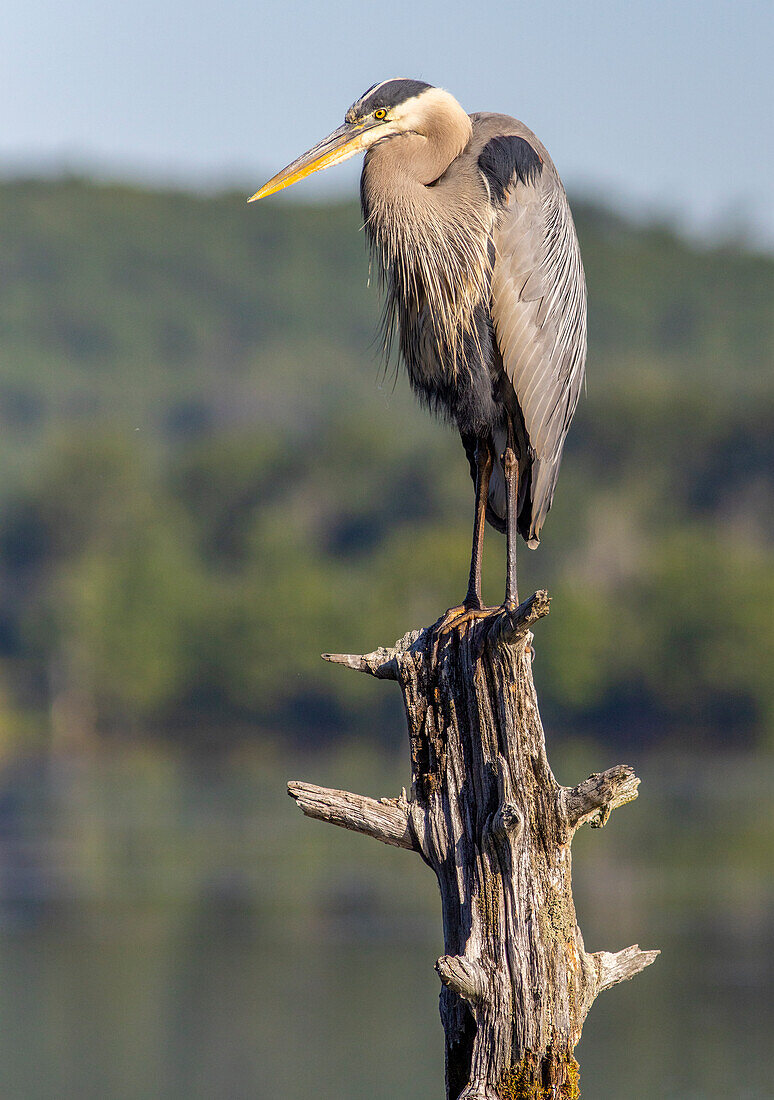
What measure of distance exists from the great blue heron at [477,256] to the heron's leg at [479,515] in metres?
0.01

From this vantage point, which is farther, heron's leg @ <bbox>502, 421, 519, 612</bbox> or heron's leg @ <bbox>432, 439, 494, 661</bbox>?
heron's leg @ <bbox>502, 421, 519, 612</bbox>

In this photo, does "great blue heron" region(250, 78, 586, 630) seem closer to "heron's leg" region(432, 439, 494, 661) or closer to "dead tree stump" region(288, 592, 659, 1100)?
"heron's leg" region(432, 439, 494, 661)

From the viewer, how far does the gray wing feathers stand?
18.1ft

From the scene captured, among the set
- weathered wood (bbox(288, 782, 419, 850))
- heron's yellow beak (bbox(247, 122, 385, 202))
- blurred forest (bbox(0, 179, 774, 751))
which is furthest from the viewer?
blurred forest (bbox(0, 179, 774, 751))

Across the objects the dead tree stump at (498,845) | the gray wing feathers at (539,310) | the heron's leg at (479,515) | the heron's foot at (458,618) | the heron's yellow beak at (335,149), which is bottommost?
the dead tree stump at (498,845)

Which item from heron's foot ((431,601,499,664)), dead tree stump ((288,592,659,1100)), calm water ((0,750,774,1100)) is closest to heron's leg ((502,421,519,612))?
heron's foot ((431,601,499,664))

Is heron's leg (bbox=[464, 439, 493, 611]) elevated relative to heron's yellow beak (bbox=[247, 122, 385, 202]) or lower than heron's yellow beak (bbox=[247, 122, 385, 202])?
lower

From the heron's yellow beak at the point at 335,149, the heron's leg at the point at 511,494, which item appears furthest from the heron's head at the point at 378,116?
the heron's leg at the point at 511,494

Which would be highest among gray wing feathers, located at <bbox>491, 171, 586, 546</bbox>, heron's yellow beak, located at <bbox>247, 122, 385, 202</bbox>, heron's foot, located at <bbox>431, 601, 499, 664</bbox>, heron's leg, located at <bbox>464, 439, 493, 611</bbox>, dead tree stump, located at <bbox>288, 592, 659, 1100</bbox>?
heron's yellow beak, located at <bbox>247, 122, 385, 202</bbox>

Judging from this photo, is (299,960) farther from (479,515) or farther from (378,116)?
(378,116)

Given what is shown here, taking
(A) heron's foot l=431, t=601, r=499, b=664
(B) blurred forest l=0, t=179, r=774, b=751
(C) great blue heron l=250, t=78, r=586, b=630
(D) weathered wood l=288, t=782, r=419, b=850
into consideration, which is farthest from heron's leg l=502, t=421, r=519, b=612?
(B) blurred forest l=0, t=179, r=774, b=751

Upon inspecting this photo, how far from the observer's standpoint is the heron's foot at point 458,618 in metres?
4.70

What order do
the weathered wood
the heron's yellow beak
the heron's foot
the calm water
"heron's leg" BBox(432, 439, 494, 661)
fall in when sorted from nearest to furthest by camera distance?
the weathered wood → the heron's foot → "heron's leg" BBox(432, 439, 494, 661) → the heron's yellow beak → the calm water

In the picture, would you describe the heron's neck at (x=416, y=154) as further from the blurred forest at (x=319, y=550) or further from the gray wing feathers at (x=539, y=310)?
the blurred forest at (x=319, y=550)
